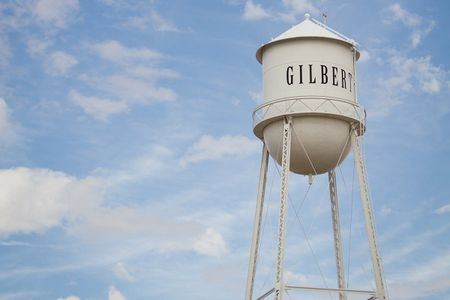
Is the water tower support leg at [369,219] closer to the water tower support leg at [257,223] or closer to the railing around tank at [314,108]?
the railing around tank at [314,108]

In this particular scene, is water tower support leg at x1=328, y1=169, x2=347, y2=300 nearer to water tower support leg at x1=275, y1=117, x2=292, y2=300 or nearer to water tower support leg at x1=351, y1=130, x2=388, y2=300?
water tower support leg at x1=351, y1=130, x2=388, y2=300

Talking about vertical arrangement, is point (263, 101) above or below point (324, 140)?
above

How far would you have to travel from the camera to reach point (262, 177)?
29.6m

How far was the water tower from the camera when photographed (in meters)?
27.7

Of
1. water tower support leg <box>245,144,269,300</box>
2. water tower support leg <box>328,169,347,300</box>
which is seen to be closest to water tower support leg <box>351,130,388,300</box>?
water tower support leg <box>328,169,347,300</box>

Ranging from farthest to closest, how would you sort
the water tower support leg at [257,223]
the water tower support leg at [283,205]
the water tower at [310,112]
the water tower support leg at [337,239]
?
the water tower support leg at [337,239] → the water tower support leg at [257,223] → the water tower at [310,112] → the water tower support leg at [283,205]

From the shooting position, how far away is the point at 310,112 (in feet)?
90.3

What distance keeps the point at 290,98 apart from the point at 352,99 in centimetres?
259

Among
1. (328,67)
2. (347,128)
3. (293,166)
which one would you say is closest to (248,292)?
(293,166)

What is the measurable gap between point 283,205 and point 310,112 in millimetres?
3518

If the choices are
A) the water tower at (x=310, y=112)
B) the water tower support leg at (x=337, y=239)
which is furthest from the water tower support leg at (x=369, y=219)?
the water tower support leg at (x=337, y=239)

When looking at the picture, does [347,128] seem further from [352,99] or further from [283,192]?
[283,192]

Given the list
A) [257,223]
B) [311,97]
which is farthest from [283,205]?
[311,97]

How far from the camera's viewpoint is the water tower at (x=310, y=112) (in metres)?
27.7
